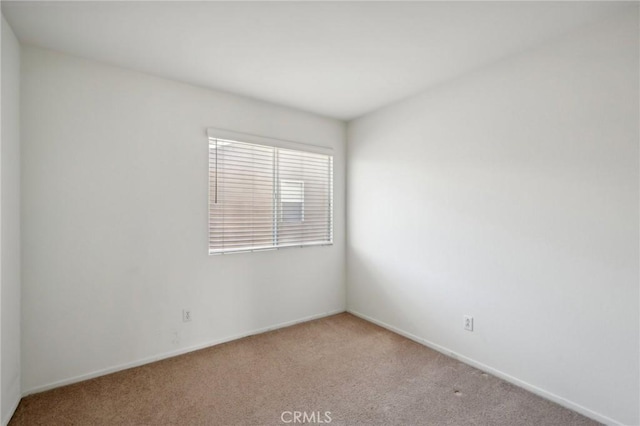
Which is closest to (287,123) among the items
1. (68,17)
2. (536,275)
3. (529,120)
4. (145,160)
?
(145,160)

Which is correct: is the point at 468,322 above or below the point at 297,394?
above

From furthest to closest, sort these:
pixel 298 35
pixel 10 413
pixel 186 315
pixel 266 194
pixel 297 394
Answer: pixel 266 194, pixel 186 315, pixel 297 394, pixel 298 35, pixel 10 413

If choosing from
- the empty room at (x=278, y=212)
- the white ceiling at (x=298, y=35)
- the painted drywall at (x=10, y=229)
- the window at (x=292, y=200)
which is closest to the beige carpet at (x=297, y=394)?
the empty room at (x=278, y=212)

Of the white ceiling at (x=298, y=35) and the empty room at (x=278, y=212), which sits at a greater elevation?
the white ceiling at (x=298, y=35)

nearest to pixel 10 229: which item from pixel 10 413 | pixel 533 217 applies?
pixel 10 413

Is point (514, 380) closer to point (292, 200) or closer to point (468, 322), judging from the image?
point (468, 322)

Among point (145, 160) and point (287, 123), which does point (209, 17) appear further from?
point (287, 123)

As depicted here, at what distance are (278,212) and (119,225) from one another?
1471mm

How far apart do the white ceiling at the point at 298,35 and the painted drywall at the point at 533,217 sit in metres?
0.29

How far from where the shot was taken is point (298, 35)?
201 cm

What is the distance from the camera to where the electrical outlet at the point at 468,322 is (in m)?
2.55

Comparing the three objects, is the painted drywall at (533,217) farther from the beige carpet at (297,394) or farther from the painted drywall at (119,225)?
the painted drywall at (119,225)

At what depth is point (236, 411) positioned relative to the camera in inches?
77.5

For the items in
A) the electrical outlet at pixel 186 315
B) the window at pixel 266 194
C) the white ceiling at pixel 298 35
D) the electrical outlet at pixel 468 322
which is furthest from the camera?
the window at pixel 266 194
